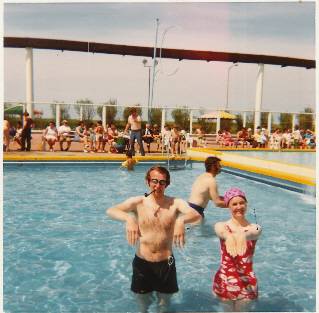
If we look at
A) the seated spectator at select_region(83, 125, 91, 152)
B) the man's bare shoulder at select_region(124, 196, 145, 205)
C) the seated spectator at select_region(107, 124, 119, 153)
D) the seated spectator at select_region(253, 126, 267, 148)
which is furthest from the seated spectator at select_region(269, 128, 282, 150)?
the man's bare shoulder at select_region(124, 196, 145, 205)

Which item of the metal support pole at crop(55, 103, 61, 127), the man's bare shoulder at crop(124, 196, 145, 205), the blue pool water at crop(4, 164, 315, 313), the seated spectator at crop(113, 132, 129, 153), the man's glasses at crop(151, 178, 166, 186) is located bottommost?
the blue pool water at crop(4, 164, 315, 313)

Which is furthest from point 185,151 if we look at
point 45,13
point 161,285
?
point 161,285

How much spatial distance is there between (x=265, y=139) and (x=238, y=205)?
51.8ft

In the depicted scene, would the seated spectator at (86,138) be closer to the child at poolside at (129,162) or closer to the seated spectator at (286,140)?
the child at poolside at (129,162)

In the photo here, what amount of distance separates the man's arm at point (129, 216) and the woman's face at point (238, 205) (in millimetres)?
726

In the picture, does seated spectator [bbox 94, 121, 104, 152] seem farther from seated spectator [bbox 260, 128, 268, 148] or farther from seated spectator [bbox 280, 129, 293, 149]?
seated spectator [bbox 280, 129, 293, 149]

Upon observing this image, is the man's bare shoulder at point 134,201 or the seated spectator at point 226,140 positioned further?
the seated spectator at point 226,140

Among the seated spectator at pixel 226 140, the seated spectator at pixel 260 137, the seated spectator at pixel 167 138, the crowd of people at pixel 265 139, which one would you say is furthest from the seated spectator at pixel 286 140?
the seated spectator at pixel 167 138

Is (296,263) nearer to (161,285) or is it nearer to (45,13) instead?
(161,285)

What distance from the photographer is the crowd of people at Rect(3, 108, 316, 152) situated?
12742mm

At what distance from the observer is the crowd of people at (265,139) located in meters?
17.9

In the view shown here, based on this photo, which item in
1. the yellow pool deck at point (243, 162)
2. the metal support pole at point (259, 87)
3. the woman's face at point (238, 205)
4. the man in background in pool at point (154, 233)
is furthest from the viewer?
the metal support pole at point (259, 87)

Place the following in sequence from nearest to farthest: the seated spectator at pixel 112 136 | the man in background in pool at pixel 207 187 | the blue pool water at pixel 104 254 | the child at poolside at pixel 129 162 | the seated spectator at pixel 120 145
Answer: the blue pool water at pixel 104 254
the man in background in pool at pixel 207 187
the child at poolside at pixel 129 162
the seated spectator at pixel 120 145
the seated spectator at pixel 112 136

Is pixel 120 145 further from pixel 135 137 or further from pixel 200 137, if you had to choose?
pixel 200 137
